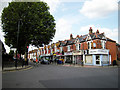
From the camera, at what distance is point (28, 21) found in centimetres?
2567

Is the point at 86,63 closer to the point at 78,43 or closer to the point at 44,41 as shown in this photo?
the point at 78,43

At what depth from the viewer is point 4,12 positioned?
2711cm

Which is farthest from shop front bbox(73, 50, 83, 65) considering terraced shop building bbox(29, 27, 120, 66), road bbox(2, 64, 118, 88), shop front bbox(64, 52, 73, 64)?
road bbox(2, 64, 118, 88)

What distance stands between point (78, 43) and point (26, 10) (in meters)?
18.1

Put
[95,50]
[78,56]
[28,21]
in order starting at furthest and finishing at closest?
[78,56], [95,50], [28,21]

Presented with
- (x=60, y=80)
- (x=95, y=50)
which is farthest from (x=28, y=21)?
(x=60, y=80)

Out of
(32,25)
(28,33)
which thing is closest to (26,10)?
(32,25)

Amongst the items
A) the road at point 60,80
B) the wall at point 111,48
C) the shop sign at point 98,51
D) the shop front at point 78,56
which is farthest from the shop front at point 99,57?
the road at point 60,80

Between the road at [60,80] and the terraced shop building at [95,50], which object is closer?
the road at [60,80]

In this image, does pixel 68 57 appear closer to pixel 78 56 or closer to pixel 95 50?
pixel 78 56

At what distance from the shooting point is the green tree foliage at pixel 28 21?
2522 cm

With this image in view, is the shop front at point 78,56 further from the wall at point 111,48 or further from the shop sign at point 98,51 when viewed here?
the wall at point 111,48

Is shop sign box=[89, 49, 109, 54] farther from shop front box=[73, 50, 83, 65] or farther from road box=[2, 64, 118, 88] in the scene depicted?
road box=[2, 64, 118, 88]

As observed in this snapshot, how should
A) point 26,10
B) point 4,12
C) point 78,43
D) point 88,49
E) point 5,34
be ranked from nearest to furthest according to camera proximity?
point 26,10 → point 4,12 → point 5,34 → point 88,49 → point 78,43
